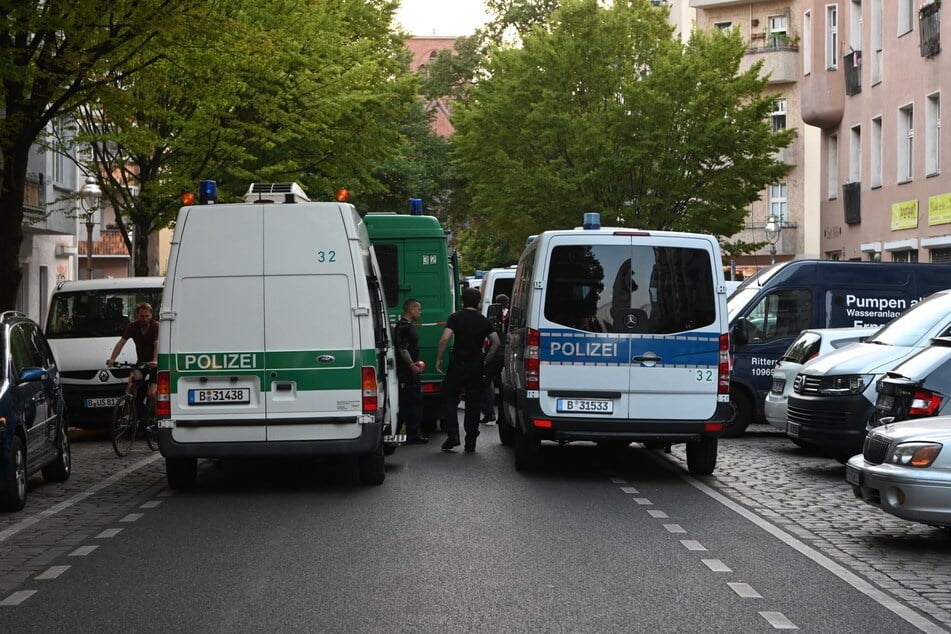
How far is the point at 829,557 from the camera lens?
10.8 meters

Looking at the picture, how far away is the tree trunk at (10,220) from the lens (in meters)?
21.0

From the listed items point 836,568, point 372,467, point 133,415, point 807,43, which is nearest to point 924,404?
point 836,568

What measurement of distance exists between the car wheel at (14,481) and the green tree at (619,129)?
33.5 meters

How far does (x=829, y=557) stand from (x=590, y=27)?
3857 cm

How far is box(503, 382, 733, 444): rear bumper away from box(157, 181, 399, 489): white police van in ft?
6.33

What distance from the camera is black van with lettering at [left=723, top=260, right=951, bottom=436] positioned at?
22141 mm

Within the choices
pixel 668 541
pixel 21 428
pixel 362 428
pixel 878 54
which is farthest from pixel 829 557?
pixel 878 54

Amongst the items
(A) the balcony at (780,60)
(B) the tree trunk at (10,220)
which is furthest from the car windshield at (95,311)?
(A) the balcony at (780,60)

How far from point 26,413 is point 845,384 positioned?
791 cm

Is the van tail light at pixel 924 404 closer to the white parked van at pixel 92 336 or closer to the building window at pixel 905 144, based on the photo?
the white parked van at pixel 92 336

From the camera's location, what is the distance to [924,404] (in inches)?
515

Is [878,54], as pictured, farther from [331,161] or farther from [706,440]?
[706,440]

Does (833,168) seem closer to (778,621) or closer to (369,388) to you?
(369,388)

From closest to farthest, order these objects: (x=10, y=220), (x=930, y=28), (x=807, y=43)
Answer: (x=10, y=220) < (x=930, y=28) < (x=807, y=43)
